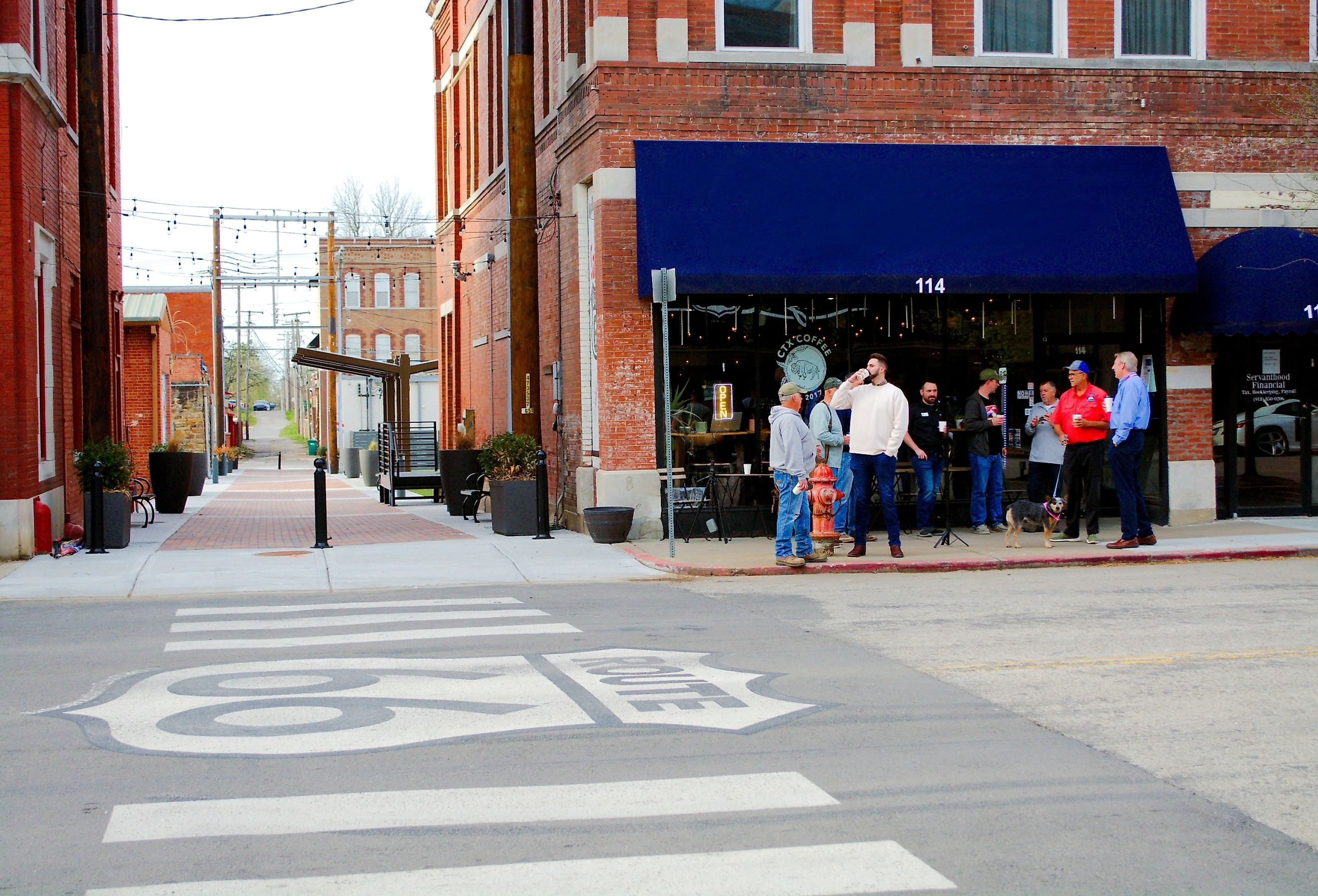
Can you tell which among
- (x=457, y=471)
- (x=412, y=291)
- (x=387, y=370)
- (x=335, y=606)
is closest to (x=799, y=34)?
(x=335, y=606)

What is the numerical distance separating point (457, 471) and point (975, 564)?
36.0 ft

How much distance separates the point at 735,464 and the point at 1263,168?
7775 millimetres

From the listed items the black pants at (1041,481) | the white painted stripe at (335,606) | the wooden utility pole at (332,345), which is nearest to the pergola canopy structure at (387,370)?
the wooden utility pole at (332,345)

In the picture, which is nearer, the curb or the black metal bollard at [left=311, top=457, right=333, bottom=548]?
the curb

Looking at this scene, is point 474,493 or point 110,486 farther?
point 474,493

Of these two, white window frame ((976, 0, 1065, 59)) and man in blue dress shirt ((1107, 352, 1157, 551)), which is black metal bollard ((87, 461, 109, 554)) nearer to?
man in blue dress shirt ((1107, 352, 1157, 551))

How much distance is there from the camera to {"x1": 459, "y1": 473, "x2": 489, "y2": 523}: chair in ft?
66.7

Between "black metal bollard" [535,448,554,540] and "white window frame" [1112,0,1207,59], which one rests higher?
"white window frame" [1112,0,1207,59]

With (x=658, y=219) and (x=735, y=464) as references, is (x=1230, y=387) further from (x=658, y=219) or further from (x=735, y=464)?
(x=658, y=219)

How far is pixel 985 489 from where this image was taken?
16.1 m

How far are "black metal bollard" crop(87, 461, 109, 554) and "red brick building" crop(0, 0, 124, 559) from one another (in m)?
0.62

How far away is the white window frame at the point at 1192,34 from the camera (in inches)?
659

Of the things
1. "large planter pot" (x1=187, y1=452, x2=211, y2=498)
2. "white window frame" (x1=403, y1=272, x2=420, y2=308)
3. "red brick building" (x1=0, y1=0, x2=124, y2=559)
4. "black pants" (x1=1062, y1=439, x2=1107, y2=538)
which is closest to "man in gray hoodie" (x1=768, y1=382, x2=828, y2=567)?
"black pants" (x1=1062, y1=439, x2=1107, y2=538)

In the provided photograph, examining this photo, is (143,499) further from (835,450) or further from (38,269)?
(835,450)
